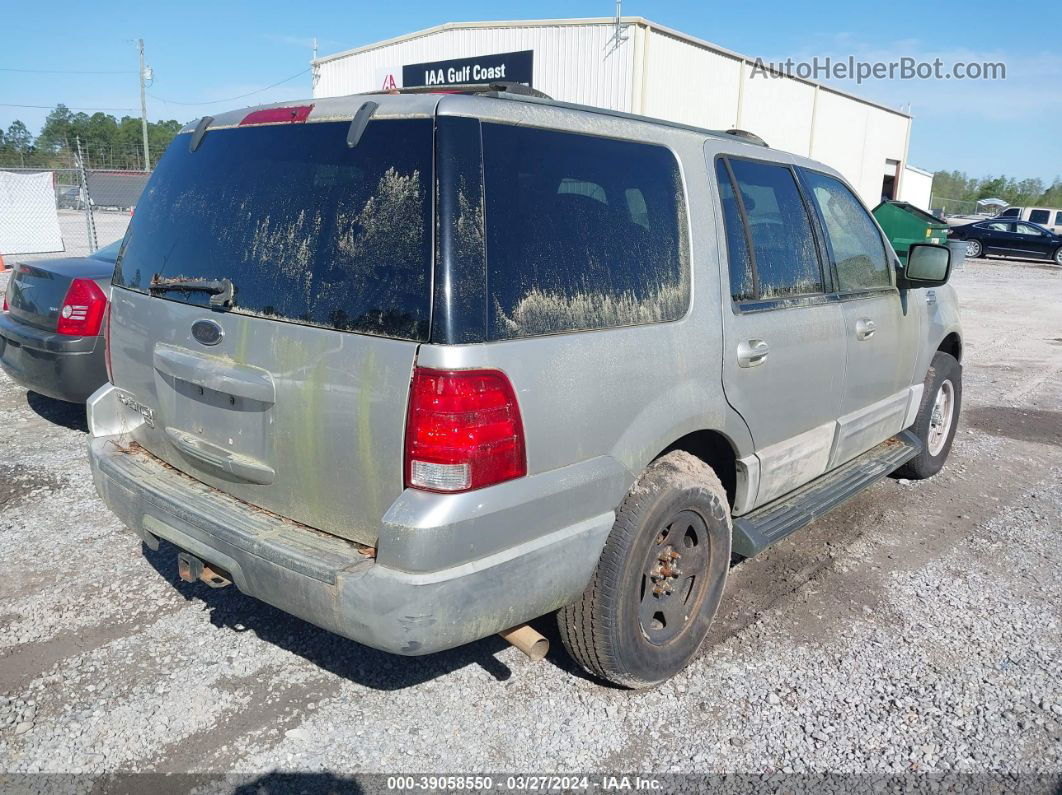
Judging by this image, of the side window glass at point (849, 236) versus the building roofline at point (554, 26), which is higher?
the building roofline at point (554, 26)

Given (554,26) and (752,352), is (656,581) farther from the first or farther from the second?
(554,26)

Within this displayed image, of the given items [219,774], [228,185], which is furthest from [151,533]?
[228,185]

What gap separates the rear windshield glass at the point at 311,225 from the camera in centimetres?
226

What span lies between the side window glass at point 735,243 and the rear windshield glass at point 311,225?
4.52 ft

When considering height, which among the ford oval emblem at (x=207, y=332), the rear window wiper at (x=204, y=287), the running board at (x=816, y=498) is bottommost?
the running board at (x=816, y=498)

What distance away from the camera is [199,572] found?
2695mm


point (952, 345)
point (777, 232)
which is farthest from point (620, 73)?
point (777, 232)

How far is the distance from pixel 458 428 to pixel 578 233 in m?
0.78

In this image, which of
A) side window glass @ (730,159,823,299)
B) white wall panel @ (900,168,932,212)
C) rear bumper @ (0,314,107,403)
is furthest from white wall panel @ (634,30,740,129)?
white wall panel @ (900,168,932,212)

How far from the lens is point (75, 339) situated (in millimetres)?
5336

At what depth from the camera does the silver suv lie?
2230 mm

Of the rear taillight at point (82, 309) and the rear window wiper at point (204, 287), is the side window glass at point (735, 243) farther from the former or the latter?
the rear taillight at point (82, 309)

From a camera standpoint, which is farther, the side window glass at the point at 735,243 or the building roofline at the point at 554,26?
the building roofline at the point at 554,26

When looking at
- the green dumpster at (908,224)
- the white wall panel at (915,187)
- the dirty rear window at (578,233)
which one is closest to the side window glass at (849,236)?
the dirty rear window at (578,233)
